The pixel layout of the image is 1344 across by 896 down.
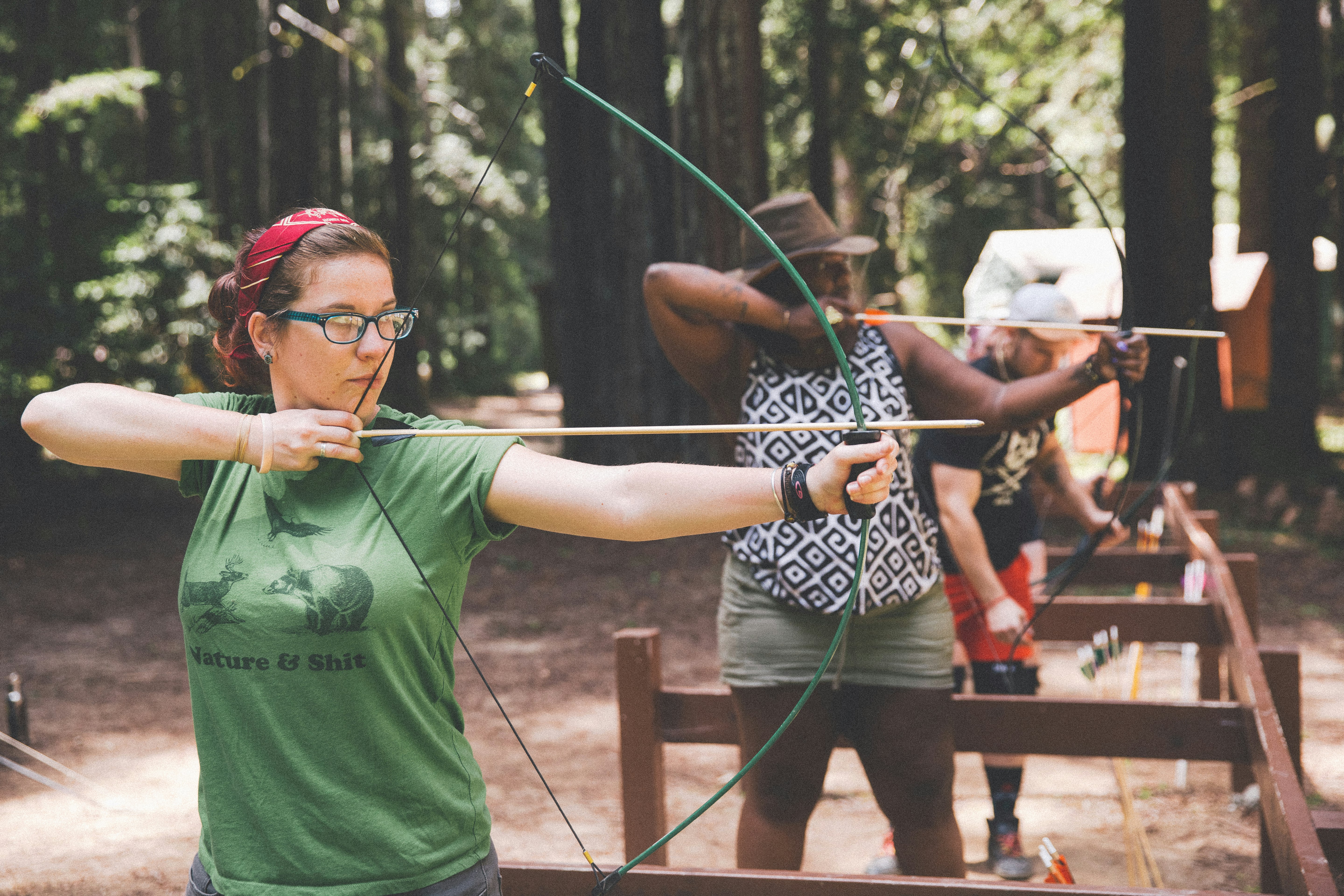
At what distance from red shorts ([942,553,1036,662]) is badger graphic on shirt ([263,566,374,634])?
2421 mm

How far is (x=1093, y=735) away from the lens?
2811 millimetres

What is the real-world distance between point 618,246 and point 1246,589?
7.01 meters

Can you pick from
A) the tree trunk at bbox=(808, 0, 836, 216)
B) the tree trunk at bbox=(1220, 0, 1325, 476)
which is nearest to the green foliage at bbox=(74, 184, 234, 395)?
the tree trunk at bbox=(808, 0, 836, 216)

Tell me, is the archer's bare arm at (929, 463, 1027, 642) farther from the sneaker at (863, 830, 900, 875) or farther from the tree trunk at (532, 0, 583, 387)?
the tree trunk at (532, 0, 583, 387)

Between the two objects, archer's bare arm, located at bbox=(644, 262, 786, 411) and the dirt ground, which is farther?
the dirt ground

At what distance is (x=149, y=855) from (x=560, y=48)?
794 cm

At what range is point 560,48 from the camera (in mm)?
10078

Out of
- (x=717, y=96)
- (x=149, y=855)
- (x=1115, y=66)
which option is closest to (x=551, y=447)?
(x=717, y=96)

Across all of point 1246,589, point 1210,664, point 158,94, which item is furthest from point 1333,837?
point 158,94

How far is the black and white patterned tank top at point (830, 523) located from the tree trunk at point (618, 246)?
21.5ft

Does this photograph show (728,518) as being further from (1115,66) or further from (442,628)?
(1115,66)

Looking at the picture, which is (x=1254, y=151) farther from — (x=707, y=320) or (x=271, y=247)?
(x=271, y=247)

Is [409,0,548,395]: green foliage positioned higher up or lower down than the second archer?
higher up

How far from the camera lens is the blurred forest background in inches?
365
